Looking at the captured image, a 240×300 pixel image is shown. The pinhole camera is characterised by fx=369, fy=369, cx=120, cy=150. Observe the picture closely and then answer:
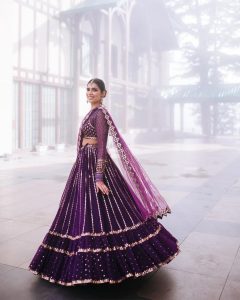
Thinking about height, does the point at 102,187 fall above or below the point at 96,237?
above

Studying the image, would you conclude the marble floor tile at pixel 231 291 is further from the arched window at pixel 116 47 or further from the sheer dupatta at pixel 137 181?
the arched window at pixel 116 47

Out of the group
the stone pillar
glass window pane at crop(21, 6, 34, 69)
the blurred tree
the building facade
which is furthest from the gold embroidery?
the blurred tree

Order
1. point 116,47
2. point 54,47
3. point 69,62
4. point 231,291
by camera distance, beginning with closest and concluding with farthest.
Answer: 1. point 231,291
2. point 54,47
3. point 69,62
4. point 116,47

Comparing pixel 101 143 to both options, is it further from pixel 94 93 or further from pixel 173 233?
pixel 173 233

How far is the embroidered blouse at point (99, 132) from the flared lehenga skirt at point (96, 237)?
0.10 meters

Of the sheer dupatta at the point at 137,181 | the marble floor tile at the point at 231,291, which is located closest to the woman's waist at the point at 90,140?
the sheer dupatta at the point at 137,181

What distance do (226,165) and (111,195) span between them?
9173 mm

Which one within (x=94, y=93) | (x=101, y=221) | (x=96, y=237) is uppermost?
(x=94, y=93)

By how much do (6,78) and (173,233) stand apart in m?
10.7

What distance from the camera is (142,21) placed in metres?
24.5

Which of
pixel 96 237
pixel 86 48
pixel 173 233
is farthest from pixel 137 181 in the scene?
pixel 86 48

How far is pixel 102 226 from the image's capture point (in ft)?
9.68

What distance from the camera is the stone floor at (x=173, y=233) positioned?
2.88m

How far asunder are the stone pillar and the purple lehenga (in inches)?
Answer: 424
